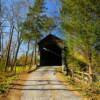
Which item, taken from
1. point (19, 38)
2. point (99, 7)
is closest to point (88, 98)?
point (99, 7)

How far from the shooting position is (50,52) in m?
53.2

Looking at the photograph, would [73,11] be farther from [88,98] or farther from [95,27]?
[88,98]

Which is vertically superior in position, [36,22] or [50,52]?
[36,22]

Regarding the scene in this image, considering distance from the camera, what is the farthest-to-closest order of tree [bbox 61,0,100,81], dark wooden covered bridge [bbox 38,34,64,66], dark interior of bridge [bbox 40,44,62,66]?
dark interior of bridge [bbox 40,44,62,66], dark wooden covered bridge [bbox 38,34,64,66], tree [bbox 61,0,100,81]

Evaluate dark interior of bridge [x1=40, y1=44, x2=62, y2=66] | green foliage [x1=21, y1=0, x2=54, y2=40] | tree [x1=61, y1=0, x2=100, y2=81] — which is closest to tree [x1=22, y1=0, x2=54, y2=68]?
green foliage [x1=21, y1=0, x2=54, y2=40]

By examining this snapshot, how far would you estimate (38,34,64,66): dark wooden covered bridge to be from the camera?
50.6 m

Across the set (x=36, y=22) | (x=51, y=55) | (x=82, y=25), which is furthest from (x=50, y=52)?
(x=82, y=25)

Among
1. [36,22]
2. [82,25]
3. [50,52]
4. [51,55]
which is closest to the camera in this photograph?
[82,25]

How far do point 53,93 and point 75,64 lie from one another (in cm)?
476

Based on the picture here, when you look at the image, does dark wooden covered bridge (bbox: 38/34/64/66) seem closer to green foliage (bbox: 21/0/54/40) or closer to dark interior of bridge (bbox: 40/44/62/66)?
dark interior of bridge (bbox: 40/44/62/66)

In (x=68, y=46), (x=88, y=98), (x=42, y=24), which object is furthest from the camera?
(x=42, y=24)

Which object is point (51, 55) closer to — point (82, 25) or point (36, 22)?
point (36, 22)

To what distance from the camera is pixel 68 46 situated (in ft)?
66.8

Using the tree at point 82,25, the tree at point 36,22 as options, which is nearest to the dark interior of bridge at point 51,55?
the tree at point 36,22
